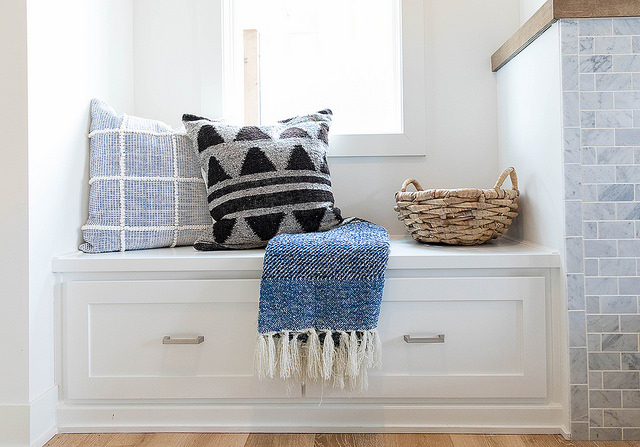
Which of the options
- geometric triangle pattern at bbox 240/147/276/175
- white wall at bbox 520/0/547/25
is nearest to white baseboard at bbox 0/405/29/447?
geometric triangle pattern at bbox 240/147/276/175

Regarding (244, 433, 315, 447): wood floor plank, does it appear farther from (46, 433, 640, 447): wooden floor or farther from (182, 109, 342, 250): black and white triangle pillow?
(182, 109, 342, 250): black and white triangle pillow

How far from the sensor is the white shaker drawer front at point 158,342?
1388 mm

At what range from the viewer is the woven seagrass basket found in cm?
150

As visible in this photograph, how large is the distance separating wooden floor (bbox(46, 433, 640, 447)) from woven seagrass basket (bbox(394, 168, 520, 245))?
0.56m

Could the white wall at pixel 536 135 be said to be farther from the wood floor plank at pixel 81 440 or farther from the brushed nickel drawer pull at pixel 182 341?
the wood floor plank at pixel 81 440

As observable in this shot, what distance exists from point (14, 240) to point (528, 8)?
178 centimetres

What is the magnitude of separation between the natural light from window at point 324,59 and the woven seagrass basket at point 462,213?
0.55 meters

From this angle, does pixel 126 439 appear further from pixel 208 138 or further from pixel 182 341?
pixel 208 138

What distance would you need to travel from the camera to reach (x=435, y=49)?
1923 millimetres

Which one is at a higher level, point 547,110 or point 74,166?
point 547,110

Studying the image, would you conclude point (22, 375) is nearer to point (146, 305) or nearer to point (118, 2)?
point (146, 305)

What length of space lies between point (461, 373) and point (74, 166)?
→ 4.14ft

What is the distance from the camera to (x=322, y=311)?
1.31 meters

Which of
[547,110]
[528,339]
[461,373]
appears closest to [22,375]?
[461,373]
